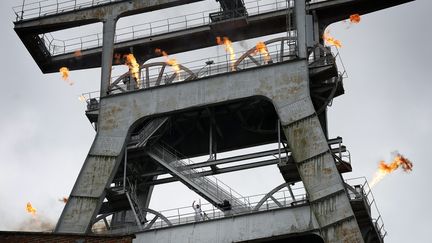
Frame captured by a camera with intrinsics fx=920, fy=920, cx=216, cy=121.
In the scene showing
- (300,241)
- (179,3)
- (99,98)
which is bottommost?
(300,241)

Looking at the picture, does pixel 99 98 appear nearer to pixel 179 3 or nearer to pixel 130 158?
pixel 130 158

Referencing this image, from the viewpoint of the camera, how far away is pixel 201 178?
35344 millimetres

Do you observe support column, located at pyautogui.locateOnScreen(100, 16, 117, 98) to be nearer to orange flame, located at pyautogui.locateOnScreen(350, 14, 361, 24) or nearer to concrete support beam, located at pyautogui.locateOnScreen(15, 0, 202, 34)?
concrete support beam, located at pyautogui.locateOnScreen(15, 0, 202, 34)

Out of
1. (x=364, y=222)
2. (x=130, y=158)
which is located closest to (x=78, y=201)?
(x=130, y=158)

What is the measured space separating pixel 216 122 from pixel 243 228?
680 centimetres

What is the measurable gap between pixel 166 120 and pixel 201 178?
2.76 m

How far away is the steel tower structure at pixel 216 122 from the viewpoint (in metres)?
32.0

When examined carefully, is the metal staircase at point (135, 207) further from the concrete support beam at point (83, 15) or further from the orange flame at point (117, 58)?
the concrete support beam at point (83, 15)

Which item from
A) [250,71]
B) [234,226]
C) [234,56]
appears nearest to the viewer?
[234,226]

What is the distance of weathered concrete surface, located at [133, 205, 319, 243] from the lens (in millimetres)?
31562

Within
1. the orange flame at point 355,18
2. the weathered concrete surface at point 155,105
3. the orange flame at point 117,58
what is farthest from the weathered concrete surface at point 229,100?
the orange flame at point 355,18

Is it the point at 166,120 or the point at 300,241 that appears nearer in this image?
the point at 300,241

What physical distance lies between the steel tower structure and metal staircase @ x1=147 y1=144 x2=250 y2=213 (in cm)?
5

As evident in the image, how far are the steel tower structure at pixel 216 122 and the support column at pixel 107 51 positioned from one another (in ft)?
0.16
